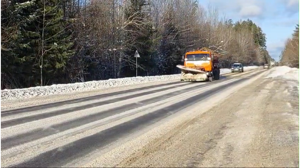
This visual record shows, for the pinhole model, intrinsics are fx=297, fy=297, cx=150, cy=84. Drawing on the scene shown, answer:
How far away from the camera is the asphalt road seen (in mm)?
4875

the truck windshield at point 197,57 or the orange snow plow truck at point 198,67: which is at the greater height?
the truck windshield at point 197,57

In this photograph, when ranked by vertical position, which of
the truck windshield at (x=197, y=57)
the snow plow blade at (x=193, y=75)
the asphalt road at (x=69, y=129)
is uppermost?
the truck windshield at (x=197, y=57)

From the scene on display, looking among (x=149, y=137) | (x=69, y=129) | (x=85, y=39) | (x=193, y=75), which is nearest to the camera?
(x=149, y=137)

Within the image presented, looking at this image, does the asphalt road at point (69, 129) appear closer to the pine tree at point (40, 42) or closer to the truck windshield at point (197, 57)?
the pine tree at point (40, 42)

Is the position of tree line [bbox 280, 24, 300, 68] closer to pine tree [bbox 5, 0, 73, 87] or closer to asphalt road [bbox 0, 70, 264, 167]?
pine tree [bbox 5, 0, 73, 87]

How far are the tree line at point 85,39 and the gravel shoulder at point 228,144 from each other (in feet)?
45.3

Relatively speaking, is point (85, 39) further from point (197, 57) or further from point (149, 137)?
point (149, 137)

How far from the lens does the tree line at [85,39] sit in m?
18.4

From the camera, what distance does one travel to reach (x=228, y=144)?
5.62 meters

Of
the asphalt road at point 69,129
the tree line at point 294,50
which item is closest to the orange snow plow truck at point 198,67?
the asphalt road at point 69,129

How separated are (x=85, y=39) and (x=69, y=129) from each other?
775 inches

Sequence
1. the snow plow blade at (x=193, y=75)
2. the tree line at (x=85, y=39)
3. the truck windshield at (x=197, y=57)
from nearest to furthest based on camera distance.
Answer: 1. the tree line at (x=85, y=39)
2. the snow plow blade at (x=193, y=75)
3. the truck windshield at (x=197, y=57)

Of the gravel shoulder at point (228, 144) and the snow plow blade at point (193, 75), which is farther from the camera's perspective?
the snow plow blade at point (193, 75)

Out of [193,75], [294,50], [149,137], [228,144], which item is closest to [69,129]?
[149,137]
